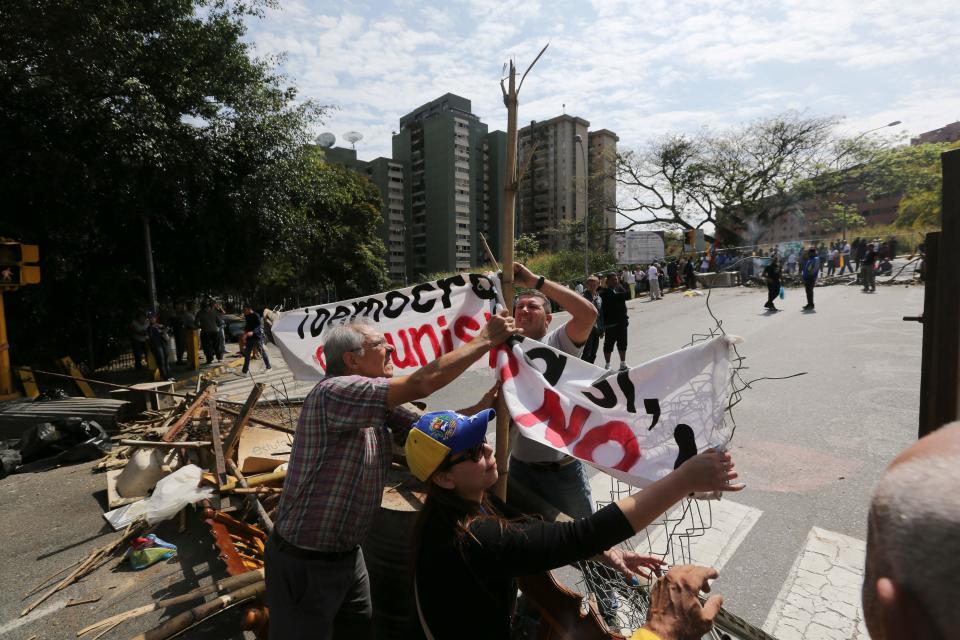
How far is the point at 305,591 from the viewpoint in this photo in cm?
203

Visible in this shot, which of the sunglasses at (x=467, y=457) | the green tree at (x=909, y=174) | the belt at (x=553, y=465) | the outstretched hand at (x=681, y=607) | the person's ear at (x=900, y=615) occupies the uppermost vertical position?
the green tree at (x=909, y=174)

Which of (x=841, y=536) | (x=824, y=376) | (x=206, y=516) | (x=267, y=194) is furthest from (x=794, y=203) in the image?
(x=206, y=516)

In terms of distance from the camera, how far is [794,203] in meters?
36.5

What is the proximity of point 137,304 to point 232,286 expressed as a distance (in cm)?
254

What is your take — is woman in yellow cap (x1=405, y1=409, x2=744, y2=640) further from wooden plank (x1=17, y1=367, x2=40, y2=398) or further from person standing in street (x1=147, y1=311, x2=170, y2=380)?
person standing in street (x1=147, y1=311, x2=170, y2=380)

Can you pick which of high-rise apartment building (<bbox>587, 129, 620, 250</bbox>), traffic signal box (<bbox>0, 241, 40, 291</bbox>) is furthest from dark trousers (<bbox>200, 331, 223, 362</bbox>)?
high-rise apartment building (<bbox>587, 129, 620, 250</bbox>)

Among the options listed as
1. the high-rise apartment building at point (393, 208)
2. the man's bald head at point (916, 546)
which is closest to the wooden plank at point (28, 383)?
the man's bald head at point (916, 546)

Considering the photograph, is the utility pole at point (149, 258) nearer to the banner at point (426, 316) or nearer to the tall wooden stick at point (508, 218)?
the banner at point (426, 316)

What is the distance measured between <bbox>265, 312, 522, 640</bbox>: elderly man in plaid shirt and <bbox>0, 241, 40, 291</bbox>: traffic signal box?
9942 millimetres

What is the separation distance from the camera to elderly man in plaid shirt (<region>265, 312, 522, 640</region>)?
77.2 inches

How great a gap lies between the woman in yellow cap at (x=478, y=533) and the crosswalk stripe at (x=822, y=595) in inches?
73.2

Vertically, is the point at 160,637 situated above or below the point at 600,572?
below

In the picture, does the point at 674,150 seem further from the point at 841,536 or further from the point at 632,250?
the point at 841,536

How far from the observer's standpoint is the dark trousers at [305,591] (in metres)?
2.03
